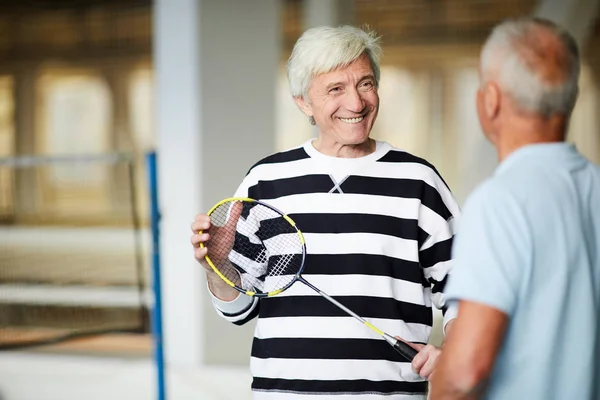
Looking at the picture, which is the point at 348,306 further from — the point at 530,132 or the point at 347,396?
the point at 530,132

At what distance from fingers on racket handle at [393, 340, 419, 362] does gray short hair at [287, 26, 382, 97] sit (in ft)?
1.86

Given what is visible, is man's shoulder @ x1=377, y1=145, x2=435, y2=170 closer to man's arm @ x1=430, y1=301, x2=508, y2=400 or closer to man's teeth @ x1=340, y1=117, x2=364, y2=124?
man's teeth @ x1=340, y1=117, x2=364, y2=124

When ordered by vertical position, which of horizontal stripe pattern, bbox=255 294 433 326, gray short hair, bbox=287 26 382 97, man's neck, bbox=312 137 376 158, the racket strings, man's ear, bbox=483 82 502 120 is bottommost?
horizontal stripe pattern, bbox=255 294 433 326

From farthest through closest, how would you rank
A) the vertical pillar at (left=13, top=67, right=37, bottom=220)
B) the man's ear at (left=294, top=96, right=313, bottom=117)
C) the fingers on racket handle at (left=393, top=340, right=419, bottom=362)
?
1. the vertical pillar at (left=13, top=67, right=37, bottom=220)
2. the man's ear at (left=294, top=96, right=313, bottom=117)
3. the fingers on racket handle at (left=393, top=340, right=419, bottom=362)

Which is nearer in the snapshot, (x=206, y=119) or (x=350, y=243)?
(x=350, y=243)

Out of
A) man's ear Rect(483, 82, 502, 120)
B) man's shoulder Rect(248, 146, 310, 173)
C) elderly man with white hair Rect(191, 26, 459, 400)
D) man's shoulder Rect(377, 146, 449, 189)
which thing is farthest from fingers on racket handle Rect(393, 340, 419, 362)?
man's ear Rect(483, 82, 502, 120)

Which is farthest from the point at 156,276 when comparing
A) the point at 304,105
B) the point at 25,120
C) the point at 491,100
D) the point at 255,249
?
the point at 25,120

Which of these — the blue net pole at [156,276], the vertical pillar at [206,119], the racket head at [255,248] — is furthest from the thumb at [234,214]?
the vertical pillar at [206,119]

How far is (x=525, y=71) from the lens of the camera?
1.23m

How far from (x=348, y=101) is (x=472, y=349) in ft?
2.82

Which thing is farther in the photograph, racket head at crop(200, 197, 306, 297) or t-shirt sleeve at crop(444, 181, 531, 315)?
racket head at crop(200, 197, 306, 297)

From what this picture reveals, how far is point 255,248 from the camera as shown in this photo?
205 cm

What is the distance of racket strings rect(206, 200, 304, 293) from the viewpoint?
1967mm

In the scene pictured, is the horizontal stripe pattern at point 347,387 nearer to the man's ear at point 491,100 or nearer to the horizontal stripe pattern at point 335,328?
the horizontal stripe pattern at point 335,328
